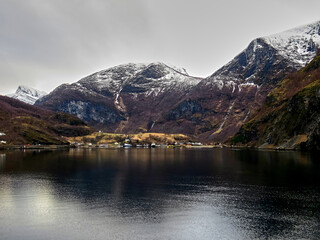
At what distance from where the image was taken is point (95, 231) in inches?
1479

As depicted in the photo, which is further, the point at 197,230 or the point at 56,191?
the point at 56,191

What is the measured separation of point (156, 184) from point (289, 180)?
35406 mm

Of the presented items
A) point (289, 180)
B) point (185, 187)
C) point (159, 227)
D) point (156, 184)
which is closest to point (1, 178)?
point (156, 184)

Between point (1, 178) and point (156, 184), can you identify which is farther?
point (1, 178)

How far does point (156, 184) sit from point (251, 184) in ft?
78.8

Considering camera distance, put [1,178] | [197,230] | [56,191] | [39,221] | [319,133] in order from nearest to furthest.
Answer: [197,230] < [39,221] < [56,191] < [1,178] < [319,133]

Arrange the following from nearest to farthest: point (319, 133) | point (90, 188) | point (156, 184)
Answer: point (90, 188)
point (156, 184)
point (319, 133)

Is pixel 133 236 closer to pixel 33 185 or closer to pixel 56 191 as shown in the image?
pixel 56 191

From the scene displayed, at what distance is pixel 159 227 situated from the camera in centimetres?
3928

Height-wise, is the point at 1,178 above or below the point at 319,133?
below

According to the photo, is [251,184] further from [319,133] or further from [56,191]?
[319,133]

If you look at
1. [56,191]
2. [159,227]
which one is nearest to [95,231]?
[159,227]

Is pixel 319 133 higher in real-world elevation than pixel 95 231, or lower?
higher

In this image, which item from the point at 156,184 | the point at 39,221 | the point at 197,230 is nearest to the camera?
the point at 197,230
